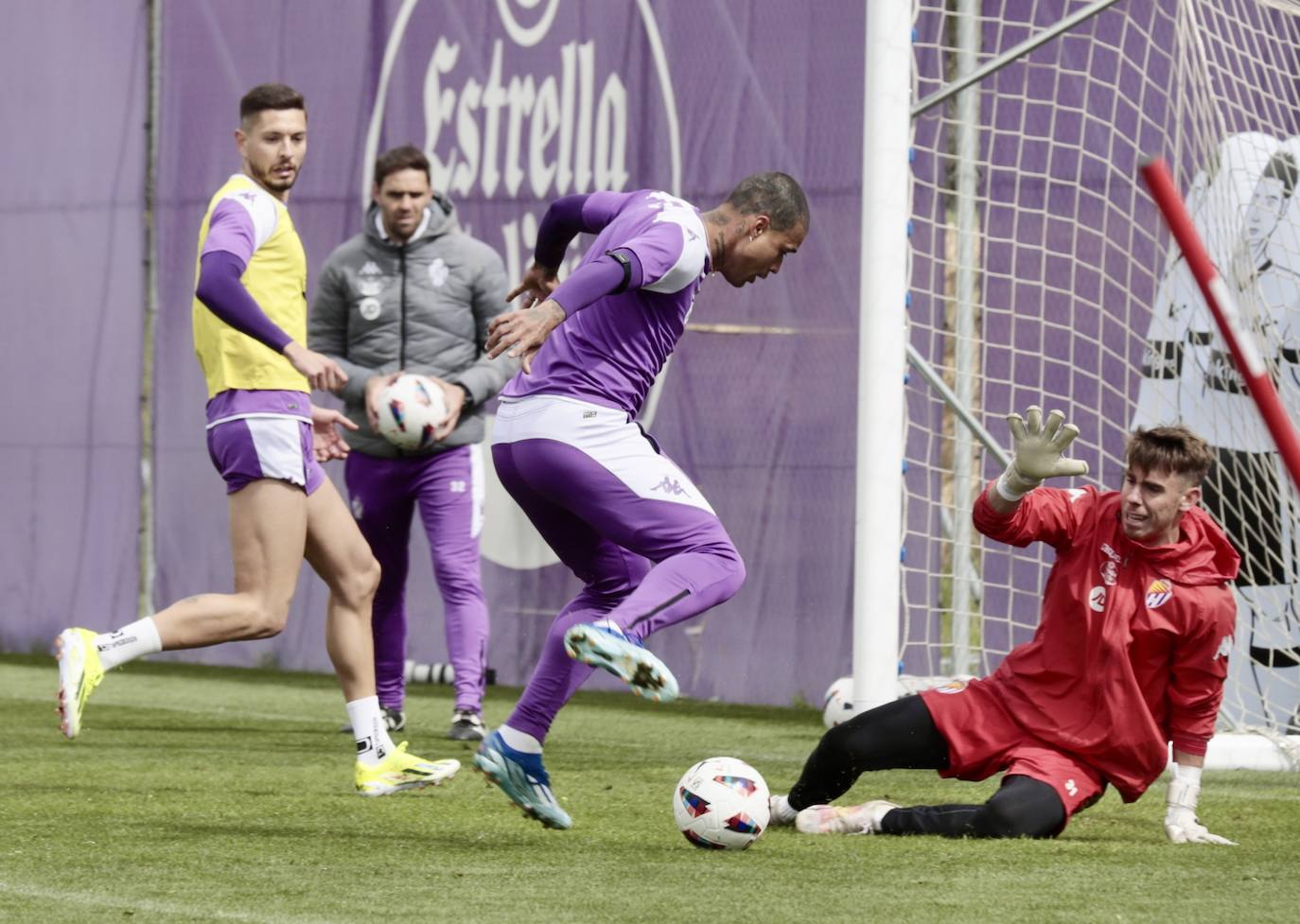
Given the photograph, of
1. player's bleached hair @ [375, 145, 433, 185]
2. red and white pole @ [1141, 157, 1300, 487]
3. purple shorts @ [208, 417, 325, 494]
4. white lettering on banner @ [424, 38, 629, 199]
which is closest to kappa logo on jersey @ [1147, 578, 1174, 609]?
purple shorts @ [208, 417, 325, 494]

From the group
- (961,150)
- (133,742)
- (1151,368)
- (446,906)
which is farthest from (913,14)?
(446,906)

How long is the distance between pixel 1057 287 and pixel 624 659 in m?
4.57

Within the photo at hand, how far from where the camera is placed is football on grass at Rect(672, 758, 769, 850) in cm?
511

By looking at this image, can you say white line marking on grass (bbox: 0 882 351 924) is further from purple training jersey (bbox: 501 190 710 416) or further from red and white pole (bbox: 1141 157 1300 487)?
red and white pole (bbox: 1141 157 1300 487)

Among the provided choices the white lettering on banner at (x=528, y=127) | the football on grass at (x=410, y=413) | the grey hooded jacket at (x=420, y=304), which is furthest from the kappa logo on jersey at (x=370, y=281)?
the white lettering on banner at (x=528, y=127)

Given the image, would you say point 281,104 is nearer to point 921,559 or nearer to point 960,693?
point 960,693

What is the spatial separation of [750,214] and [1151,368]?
3551 millimetres

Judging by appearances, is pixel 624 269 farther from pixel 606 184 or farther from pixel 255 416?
pixel 606 184

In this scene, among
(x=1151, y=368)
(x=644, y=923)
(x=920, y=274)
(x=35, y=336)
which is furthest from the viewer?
(x=35, y=336)

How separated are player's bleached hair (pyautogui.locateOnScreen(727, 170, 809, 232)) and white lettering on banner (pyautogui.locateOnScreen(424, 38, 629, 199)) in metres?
5.03

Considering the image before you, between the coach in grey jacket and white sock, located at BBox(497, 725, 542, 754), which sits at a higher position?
the coach in grey jacket

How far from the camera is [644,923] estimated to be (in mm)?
4023

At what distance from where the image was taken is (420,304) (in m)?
8.39

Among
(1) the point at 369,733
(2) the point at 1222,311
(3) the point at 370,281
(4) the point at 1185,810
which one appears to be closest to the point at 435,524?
(3) the point at 370,281
